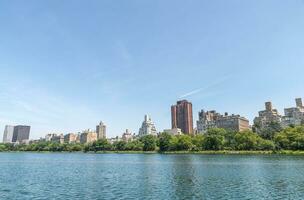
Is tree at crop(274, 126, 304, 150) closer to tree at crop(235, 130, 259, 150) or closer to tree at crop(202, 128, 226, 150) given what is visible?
tree at crop(235, 130, 259, 150)

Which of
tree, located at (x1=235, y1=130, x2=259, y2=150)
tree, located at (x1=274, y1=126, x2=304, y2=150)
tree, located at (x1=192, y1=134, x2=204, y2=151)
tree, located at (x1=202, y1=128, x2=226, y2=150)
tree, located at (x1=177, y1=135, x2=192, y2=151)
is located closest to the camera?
tree, located at (x1=274, y1=126, x2=304, y2=150)

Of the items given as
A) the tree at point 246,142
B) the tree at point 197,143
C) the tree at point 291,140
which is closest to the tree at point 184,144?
the tree at point 197,143

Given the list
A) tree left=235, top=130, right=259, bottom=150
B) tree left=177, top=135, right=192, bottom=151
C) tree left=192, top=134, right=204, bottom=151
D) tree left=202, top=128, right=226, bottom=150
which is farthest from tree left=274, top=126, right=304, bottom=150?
tree left=177, top=135, right=192, bottom=151

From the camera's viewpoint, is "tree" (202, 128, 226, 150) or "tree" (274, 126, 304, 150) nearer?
"tree" (274, 126, 304, 150)

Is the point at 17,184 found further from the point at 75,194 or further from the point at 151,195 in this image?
the point at 151,195

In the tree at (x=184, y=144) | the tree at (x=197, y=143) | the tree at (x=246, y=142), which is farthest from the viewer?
the tree at (x=184, y=144)

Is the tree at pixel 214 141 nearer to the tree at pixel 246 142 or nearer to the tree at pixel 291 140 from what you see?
the tree at pixel 246 142

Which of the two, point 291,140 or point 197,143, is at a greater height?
point 197,143

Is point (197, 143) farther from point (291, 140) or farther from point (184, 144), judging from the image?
point (291, 140)

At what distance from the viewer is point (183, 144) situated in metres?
188

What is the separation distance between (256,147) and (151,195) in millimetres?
138713

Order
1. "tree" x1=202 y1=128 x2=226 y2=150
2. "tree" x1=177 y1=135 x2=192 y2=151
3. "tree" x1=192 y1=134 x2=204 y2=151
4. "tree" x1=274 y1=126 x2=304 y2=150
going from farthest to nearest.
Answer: "tree" x1=177 y1=135 x2=192 y2=151
"tree" x1=192 y1=134 x2=204 y2=151
"tree" x1=202 y1=128 x2=226 y2=150
"tree" x1=274 y1=126 x2=304 y2=150

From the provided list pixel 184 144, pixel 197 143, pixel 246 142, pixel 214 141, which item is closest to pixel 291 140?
pixel 246 142

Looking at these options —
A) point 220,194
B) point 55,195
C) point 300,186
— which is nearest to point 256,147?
point 300,186
